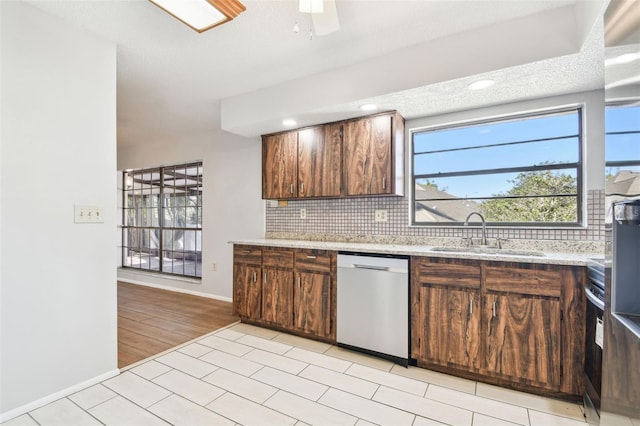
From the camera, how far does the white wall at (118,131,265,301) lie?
3.96 meters

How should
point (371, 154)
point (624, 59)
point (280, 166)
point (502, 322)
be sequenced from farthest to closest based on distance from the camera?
point (280, 166) < point (371, 154) < point (502, 322) < point (624, 59)

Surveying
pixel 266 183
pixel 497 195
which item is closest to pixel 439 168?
pixel 497 195

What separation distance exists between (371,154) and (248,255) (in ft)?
5.53

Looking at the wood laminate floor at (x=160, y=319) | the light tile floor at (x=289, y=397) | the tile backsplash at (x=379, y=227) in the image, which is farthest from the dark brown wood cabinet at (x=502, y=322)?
the wood laminate floor at (x=160, y=319)

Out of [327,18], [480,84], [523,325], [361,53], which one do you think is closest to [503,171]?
[480,84]

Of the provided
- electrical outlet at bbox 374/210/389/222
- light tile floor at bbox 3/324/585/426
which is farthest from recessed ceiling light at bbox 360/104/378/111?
light tile floor at bbox 3/324/585/426

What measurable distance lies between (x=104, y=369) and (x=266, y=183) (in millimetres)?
2178

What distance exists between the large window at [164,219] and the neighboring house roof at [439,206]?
11.2 ft

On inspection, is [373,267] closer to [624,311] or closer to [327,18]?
[624,311]

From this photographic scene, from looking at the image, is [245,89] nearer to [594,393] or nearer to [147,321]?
[147,321]

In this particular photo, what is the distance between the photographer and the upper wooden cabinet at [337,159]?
8.77 feet

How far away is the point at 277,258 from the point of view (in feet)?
9.75

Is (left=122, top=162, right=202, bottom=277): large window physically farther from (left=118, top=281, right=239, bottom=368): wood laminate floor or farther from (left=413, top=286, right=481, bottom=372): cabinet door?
(left=413, top=286, right=481, bottom=372): cabinet door

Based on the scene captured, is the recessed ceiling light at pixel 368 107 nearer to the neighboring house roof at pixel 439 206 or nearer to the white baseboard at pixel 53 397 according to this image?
the neighboring house roof at pixel 439 206
